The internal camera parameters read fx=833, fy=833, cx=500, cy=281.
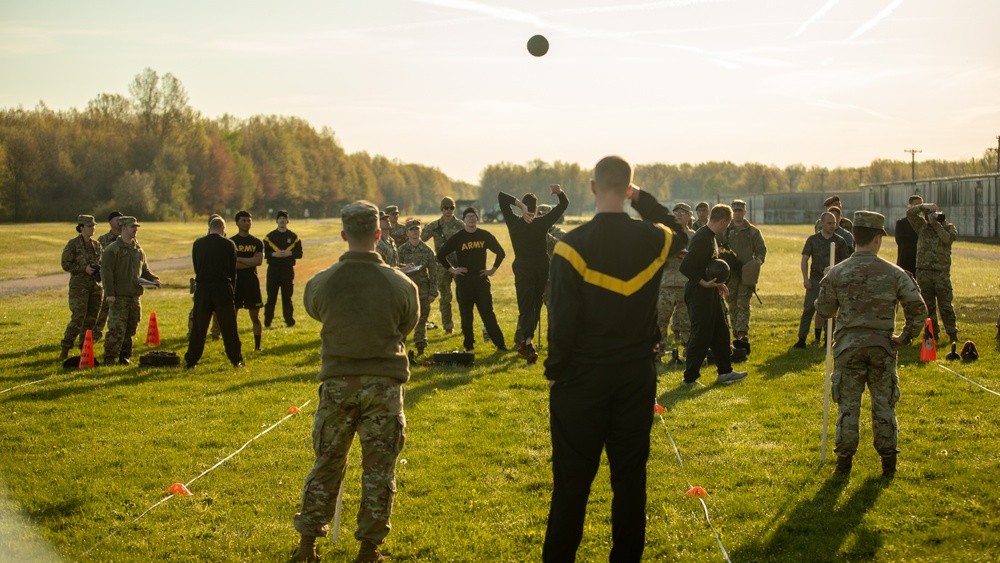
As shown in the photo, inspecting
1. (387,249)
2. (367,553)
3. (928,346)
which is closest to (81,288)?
(387,249)

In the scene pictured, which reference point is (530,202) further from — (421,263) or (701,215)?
(701,215)

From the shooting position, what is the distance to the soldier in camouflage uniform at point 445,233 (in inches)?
590

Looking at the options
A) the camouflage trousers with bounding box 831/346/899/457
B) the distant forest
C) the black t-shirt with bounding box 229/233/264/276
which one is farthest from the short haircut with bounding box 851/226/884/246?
the distant forest

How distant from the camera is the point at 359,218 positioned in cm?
562

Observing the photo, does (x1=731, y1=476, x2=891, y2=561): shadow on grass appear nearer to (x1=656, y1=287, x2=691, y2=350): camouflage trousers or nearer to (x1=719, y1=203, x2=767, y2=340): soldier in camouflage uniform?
(x1=656, y1=287, x2=691, y2=350): camouflage trousers

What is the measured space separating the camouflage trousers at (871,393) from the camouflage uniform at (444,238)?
830cm

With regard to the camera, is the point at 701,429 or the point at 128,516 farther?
the point at 701,429

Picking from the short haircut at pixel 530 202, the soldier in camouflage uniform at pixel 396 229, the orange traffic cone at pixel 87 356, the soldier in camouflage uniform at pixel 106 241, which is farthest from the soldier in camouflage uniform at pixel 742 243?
the orange traffic cone at pixel 87 356

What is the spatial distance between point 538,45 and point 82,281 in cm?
875

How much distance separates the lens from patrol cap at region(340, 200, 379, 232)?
562cm

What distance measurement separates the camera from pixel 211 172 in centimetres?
10931

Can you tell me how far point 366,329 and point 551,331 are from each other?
1.37 m

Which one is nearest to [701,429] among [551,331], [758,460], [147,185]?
[758,460]

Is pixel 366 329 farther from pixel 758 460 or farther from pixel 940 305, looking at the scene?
pixel 940 305
